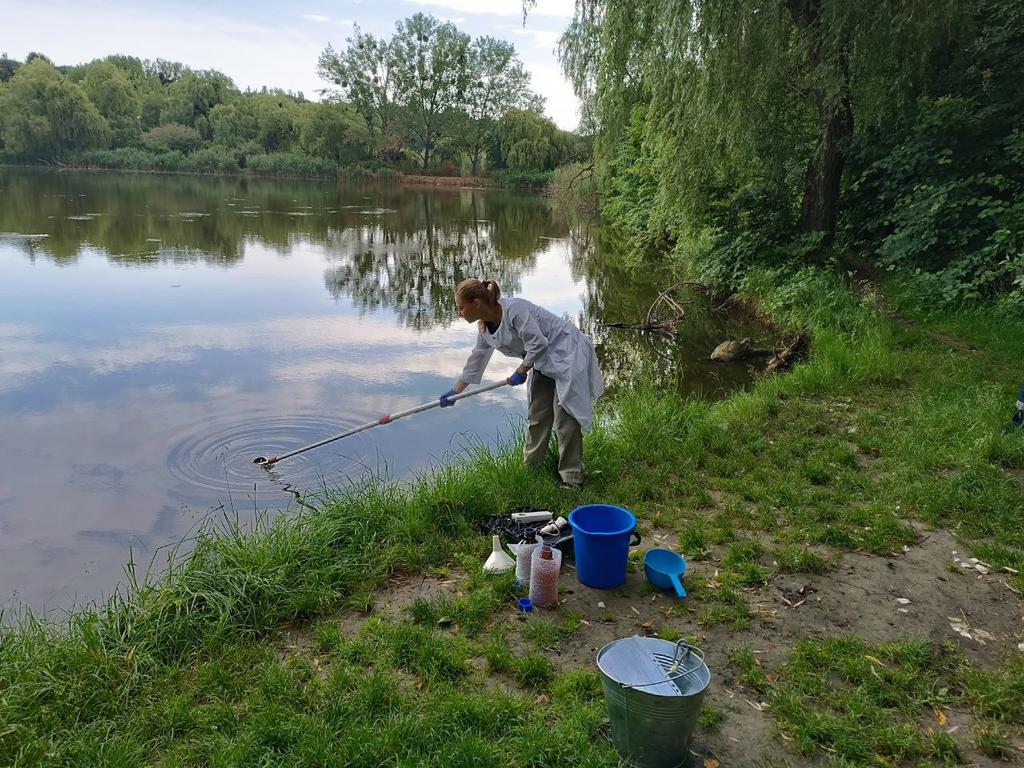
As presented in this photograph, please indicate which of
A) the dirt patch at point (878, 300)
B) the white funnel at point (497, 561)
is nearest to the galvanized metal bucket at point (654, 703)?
the white funnel at point (497, 561)

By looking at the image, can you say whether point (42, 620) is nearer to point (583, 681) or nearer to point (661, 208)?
point (583, 681)

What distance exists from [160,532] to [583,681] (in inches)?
140

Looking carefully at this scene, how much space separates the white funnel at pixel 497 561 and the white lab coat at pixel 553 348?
99 cm

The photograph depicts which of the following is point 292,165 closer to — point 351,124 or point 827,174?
point 351,124

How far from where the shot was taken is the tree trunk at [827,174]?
33.4ft

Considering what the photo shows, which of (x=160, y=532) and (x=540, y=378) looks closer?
(x=540, y=378)

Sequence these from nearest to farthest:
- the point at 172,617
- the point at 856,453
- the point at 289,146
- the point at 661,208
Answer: the point at 172,617
the point at 856,453
the point at 661,208
the point at 289,146

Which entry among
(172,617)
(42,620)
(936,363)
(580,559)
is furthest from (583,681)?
(936,363)

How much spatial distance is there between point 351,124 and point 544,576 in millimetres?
58877

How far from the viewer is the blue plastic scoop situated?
354cm

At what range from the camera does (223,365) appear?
28.7 feet

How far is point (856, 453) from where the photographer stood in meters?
5.30

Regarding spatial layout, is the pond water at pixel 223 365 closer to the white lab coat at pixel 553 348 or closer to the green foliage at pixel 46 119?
the white lab coat at pixel 553 348

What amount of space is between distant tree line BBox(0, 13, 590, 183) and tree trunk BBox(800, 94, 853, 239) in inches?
1664
